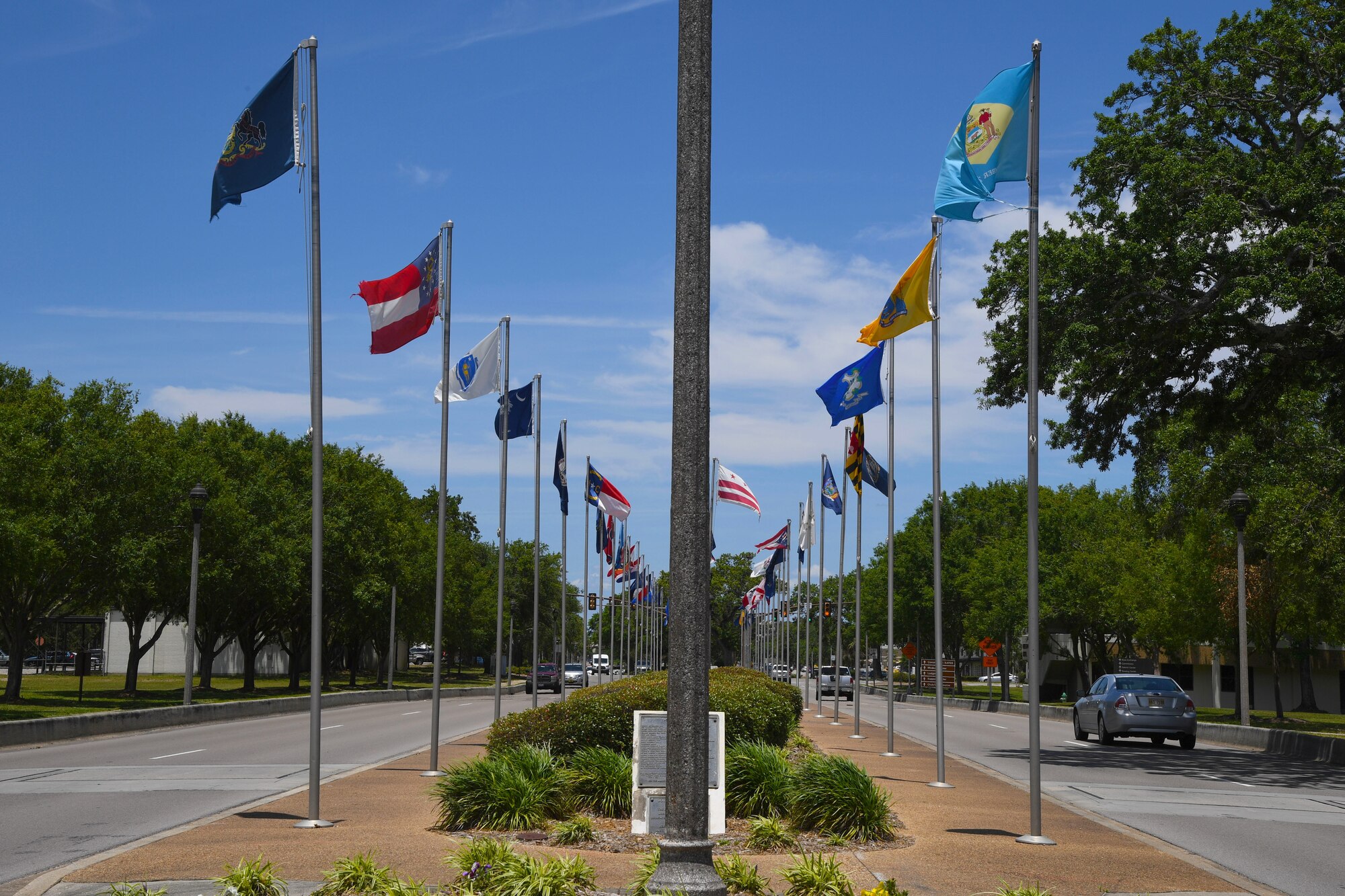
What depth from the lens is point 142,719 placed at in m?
30.2

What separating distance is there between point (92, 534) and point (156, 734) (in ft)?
28.0

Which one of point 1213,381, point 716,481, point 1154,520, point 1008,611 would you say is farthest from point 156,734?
point 1008,611

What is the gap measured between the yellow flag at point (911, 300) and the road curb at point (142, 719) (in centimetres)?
1804

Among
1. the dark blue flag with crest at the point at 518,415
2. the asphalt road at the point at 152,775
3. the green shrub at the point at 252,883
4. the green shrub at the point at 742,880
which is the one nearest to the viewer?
the green shrub at the point at 252,883

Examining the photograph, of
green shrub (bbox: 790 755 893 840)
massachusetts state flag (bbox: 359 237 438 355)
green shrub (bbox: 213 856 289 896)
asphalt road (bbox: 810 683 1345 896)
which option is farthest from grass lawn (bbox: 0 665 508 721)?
green shrub (bbox: 213 856 289 896)

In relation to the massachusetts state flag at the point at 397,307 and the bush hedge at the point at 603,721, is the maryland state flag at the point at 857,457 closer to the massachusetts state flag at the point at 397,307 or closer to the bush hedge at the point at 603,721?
the bush hedge at the point at 603,721

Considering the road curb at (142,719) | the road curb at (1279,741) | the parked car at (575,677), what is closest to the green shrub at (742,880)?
the road curb at (1279,741)

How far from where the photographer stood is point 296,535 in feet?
174

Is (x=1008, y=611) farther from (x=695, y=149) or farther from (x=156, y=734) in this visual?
(x=695, y=149)

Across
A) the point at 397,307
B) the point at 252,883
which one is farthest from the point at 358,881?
the point at 397,307

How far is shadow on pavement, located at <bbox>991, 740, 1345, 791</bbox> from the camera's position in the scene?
2088cm

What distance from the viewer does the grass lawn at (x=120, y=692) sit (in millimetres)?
33531

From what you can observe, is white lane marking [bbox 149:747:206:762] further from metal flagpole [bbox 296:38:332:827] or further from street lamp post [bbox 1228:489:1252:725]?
street lamp post [bbox 1228:489:1252:725]

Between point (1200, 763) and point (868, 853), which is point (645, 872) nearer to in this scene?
point (868, 853)
